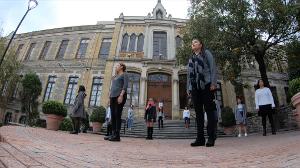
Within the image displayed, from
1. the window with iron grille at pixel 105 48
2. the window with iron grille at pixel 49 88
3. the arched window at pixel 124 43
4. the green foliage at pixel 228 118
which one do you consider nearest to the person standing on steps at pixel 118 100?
the green foliage at pixel 228 118

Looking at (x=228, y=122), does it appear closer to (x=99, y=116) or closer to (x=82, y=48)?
(x=99, y=116)

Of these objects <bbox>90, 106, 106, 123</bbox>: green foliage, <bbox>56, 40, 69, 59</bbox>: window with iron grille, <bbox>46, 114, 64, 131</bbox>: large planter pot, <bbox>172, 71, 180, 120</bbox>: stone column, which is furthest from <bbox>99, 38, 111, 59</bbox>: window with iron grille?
<bbox>46, 114, 64, 131</bbox>: large planter pot

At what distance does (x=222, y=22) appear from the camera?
14.9 metres

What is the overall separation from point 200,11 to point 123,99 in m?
10.9

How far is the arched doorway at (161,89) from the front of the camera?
22734 millimetres

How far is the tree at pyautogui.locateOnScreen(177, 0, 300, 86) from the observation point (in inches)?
576

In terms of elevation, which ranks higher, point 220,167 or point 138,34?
point 138,34

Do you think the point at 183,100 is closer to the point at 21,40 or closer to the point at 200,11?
the point at 200,11

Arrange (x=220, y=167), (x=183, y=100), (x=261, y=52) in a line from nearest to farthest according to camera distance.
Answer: (x=220, y=167) → (x=261, y=52) → (x=183, y=100)

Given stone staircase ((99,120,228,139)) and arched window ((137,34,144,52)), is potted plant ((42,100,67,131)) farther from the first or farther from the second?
arched window ((137,34,144,52))

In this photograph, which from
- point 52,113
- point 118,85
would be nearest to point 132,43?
point 52,113

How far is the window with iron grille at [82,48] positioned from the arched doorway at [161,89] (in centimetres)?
724

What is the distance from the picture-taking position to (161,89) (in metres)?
23.2

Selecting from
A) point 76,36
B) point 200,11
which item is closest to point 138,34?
point 76,36
